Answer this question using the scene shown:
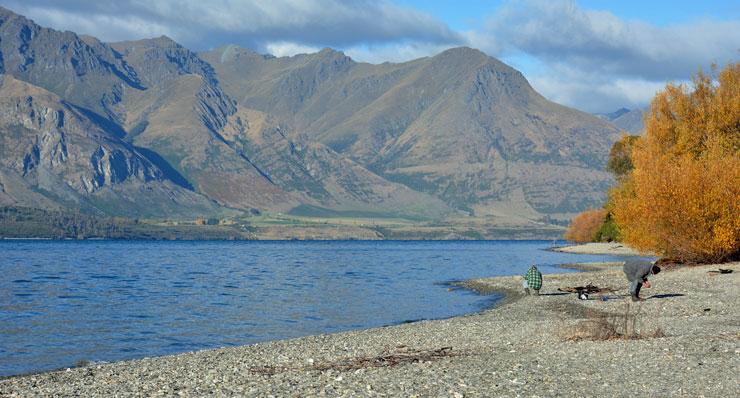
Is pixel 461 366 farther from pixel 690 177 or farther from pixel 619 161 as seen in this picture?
pixel 619 161

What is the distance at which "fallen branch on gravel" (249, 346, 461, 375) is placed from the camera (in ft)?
86.1

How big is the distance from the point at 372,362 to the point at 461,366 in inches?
127

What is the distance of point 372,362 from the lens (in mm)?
26875

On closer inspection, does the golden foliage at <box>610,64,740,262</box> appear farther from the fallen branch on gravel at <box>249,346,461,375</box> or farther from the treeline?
the fallen branch on gravel at <box>249,346,461,375</box>

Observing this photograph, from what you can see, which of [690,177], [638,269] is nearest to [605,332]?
[638,269]

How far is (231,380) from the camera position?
24938mm

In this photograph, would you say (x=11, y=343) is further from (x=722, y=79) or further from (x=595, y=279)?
(x=722, y=79)

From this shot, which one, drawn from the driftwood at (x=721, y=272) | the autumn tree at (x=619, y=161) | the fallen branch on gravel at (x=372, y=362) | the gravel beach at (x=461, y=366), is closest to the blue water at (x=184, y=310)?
the gravel beach at (x=461, y=366)

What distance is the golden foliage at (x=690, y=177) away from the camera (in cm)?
6588

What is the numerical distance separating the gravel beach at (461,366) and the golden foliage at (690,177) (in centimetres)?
2536

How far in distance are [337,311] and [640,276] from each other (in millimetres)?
26365

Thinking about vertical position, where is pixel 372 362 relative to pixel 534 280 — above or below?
below

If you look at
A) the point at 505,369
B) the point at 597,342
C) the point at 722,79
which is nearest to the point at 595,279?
the point at 722,79

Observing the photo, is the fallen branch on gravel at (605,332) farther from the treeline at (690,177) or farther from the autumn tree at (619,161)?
the autumn tree at (619,161)
